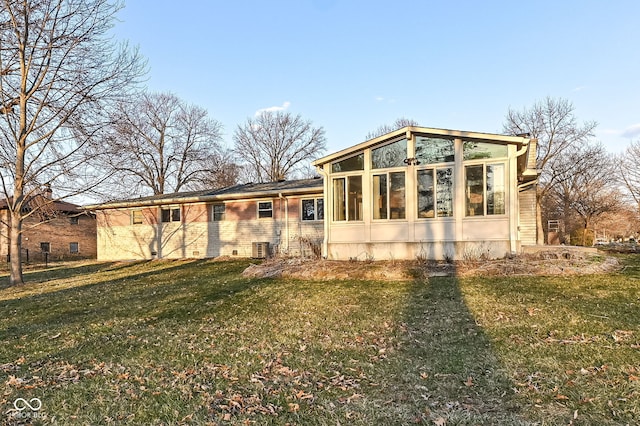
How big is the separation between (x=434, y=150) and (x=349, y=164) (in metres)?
2.50

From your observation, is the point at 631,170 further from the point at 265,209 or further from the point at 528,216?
the point at 265,209

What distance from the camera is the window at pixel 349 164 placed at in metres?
11.7

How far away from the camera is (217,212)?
725 inches

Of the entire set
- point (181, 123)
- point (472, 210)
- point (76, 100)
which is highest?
point (181, 123)

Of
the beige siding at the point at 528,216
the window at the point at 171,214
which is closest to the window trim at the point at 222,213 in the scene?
the window at the point at 171,214

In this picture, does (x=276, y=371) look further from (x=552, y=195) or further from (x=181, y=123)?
(x=552, y=195)

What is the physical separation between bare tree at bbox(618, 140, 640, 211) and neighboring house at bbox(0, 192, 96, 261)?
39302 mm

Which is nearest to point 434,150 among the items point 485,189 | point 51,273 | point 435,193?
point 435,193

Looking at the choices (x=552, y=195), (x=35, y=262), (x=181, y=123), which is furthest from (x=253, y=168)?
(x=552, y=195)

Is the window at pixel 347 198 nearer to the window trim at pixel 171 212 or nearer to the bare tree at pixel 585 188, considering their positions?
the window trim at pixel 171 212

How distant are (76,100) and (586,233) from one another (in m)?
26.8

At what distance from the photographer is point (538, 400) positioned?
3.03m

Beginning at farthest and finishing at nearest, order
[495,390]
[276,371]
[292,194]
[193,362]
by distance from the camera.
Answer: [292,194], [193,362], [276,371], [495,390]

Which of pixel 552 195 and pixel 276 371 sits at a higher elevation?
pixel 552 195
